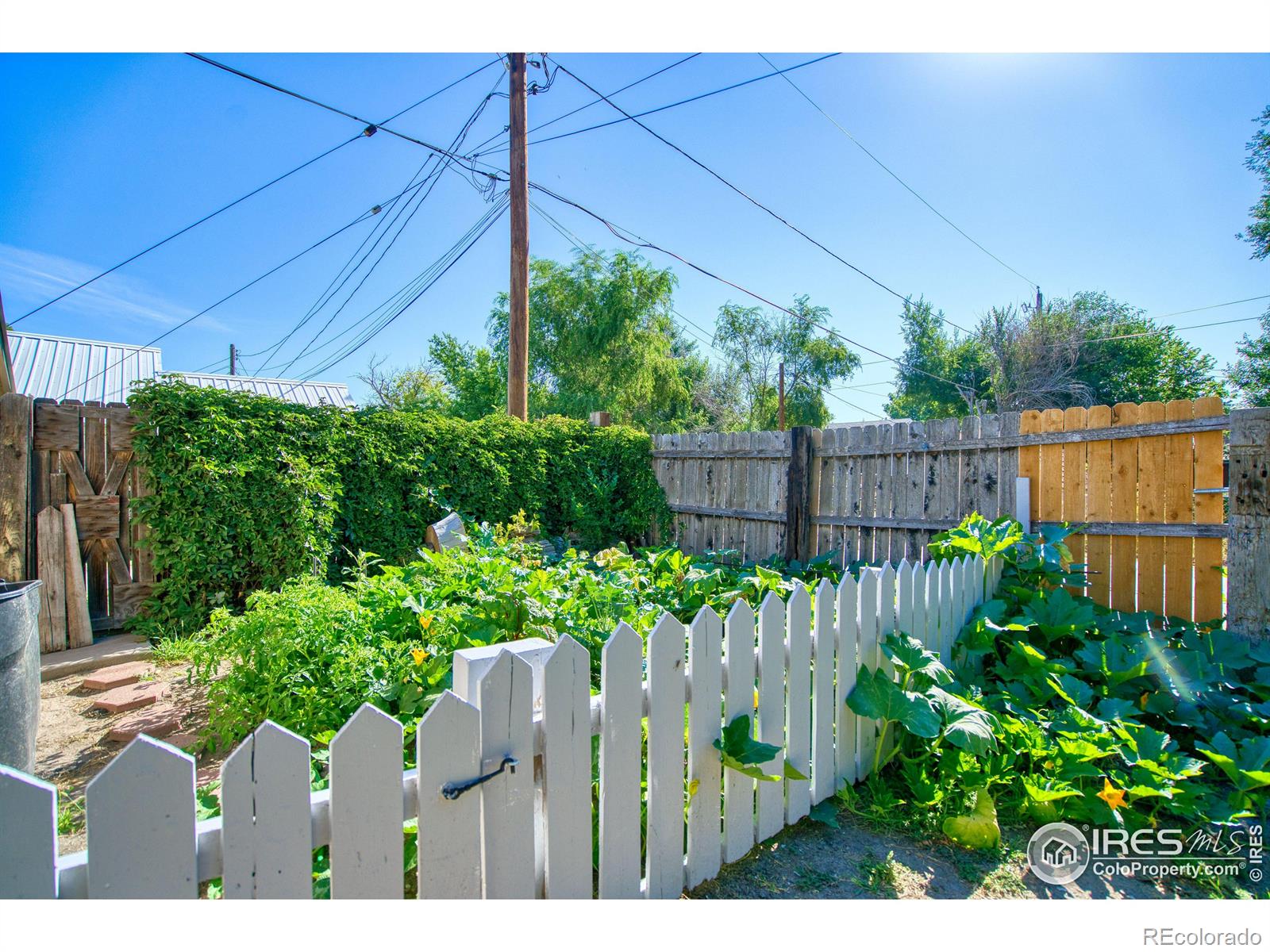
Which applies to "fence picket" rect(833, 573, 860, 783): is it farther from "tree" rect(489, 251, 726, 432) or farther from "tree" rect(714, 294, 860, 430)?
"tree" rect(714, 294, 860, 430)

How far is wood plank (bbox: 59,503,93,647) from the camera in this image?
4.32m

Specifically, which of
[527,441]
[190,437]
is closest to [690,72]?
[527,441]

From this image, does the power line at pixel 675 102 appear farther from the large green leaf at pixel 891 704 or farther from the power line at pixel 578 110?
the large green leaf at pixel 891 704

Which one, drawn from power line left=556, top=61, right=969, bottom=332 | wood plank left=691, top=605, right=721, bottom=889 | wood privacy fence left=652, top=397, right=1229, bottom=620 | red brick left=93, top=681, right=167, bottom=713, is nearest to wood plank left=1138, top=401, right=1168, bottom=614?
wood privacy fence left=652, top=397, right=1229, bottom=620

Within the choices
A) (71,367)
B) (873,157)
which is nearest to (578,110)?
(873,157)

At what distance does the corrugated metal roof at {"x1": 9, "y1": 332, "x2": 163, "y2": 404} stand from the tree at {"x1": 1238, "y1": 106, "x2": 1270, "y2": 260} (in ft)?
74.3

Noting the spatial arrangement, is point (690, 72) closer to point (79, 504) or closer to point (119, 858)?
point (79, 504)

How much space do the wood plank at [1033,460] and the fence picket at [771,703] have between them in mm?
3531

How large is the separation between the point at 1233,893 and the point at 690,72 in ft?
28.7

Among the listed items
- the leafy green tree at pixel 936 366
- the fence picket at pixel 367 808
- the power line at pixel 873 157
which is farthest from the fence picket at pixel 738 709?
the leafy green tree at pixel 936 366

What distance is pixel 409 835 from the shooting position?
1504 mm

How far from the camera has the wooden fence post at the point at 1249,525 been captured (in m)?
3.25

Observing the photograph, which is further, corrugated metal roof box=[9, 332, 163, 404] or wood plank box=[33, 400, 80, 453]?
corrugated metal roof box=[9, 332, 163, 404]

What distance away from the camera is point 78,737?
2.86m
